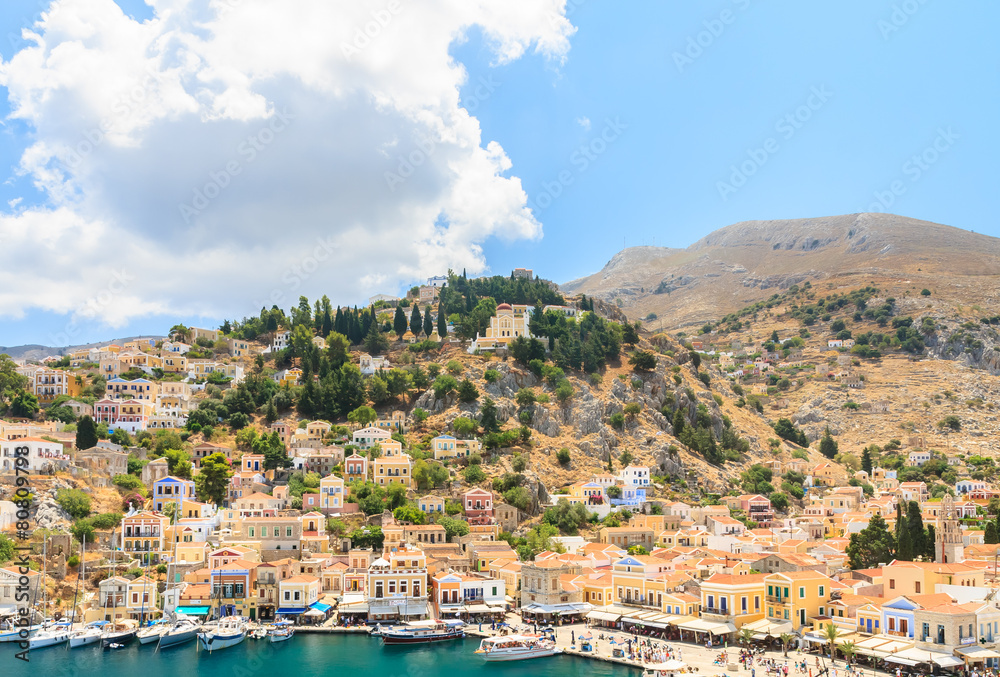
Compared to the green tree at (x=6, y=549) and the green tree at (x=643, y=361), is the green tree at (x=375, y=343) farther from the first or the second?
the green tree at (x=6, y=549)

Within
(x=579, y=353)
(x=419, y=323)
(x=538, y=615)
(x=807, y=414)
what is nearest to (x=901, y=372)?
(x=807, y=414)

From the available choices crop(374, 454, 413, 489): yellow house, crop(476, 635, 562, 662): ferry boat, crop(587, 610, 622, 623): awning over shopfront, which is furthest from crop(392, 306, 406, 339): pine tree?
crop(476, 635, 562, 662): ferry boat

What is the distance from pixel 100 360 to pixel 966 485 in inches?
3215

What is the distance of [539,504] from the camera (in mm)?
67438

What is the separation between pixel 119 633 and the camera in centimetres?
4188

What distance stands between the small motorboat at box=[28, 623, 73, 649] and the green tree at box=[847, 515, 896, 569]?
42529 millimetres

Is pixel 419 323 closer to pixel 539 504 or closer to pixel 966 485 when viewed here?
pixel 539 504

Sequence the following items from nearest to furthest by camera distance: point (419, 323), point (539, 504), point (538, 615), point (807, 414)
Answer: point (538, 615) < point (539, 504) < point (419, 323) < point (807, 414)

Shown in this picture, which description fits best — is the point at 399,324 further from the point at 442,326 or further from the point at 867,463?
the point at 867,463

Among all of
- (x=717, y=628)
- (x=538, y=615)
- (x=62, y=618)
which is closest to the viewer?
(x=717, y=628)

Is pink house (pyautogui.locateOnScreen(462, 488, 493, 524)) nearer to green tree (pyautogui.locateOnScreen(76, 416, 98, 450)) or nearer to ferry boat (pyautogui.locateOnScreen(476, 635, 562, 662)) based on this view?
ferry boat (pyautogui.locateOnScreen(476, 635, 562, 662))

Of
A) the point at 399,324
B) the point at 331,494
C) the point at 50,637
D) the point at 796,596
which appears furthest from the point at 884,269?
the point at 50,637

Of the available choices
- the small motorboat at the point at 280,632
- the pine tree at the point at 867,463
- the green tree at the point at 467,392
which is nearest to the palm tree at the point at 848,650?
the small motorboat at the point at 280,632

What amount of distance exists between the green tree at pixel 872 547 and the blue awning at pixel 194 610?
3651 centimetres
